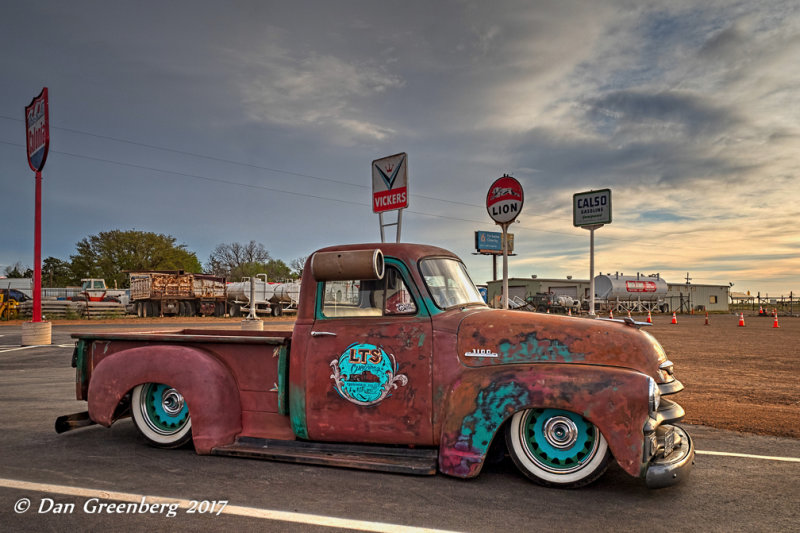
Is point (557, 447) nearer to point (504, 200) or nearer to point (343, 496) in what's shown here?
point (343, 496)

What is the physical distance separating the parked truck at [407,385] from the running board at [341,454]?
14 mm

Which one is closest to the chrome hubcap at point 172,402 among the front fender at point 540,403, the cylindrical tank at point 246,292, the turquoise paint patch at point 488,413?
the front fender at point 540,403

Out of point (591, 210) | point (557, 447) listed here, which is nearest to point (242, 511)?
point (557, 447)

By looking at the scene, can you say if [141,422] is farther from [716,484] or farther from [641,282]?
[641,282]

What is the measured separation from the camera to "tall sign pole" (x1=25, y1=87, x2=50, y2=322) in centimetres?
1529

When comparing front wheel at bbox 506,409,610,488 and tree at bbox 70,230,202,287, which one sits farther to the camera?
tree at bbox 70,230,202,287

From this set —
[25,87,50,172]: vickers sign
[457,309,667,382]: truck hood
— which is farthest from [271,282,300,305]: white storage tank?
[457,309,667,382]: truck hood

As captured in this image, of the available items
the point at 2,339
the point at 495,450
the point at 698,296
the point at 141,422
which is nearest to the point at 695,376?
the point at 495,450

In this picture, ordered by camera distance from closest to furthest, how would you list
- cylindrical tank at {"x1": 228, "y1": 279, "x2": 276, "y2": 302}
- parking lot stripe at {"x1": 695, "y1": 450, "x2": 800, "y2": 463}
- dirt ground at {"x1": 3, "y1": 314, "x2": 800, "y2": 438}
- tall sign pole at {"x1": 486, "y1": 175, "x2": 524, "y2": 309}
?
parking lot stripe at {"x1": 695, "y1": 450, "x2": 800, "y2": 463}
dirt ground at {"x1": 3, "y1": 314, "x2": 800, "y2": 438}
tall sign pole at {"x1": 486, "y1": 175, "x2": 524, "y2": 309}
cylindrical tank at {"x1": 228, "y1": 279, "x2": 276, "y2": 302}

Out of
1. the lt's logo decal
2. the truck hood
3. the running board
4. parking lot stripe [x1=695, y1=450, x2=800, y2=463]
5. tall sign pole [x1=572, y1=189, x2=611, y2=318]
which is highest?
tall sign pole [x1=572, y1=189, x2=611, y2=318]

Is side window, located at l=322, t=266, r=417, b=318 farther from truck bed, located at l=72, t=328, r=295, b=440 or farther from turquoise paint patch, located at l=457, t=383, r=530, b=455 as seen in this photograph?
turquoise paint patch, located at l=457, t=383, r=530, b=455

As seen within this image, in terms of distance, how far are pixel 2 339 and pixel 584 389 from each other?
20.6 m

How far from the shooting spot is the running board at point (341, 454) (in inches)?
160

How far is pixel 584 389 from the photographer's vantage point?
3727mm
